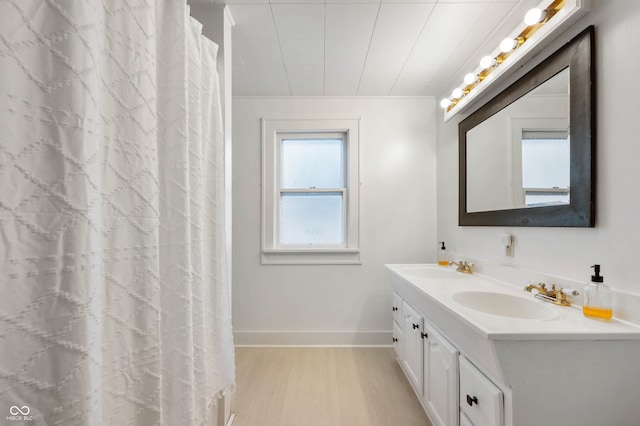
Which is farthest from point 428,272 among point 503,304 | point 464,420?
point 464,420

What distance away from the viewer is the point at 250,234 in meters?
2.44

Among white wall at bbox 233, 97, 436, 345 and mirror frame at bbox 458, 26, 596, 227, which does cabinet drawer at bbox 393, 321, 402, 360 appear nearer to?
white wall at bbox 233, 97, 436, 345

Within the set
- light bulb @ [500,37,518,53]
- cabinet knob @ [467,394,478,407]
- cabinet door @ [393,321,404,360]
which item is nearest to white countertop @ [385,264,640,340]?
cabinet knob @ [467,394,478,407]

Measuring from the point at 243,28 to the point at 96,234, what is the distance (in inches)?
60.5

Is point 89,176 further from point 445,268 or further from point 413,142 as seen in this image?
Result: point 413,142

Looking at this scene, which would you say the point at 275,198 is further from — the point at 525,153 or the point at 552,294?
the point at 552,294

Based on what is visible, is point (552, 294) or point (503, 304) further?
point (503, 304)

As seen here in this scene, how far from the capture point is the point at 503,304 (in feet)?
4.20

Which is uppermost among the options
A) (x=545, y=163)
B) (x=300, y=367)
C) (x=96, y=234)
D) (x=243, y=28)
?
(x=243, y=28)

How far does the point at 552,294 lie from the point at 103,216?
1.67m

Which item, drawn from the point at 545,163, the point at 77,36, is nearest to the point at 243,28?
the point at 77,36

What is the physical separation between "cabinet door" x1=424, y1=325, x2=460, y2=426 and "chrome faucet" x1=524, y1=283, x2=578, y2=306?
18.2 inches

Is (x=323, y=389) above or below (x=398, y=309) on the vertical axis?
below

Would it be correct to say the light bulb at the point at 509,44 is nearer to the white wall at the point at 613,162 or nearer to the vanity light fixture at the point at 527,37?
the vanity light fixture at the point at 527,37
